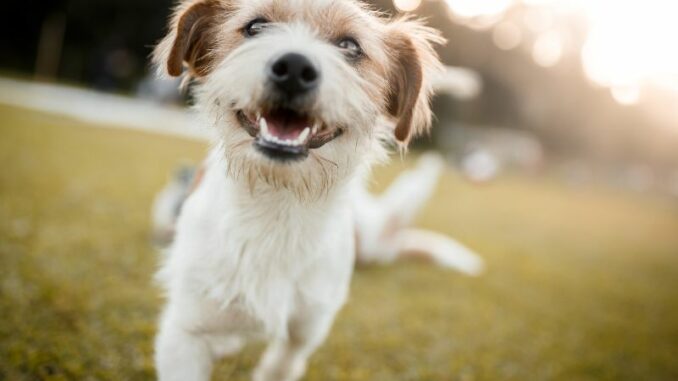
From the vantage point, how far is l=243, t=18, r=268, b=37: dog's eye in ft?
8.96

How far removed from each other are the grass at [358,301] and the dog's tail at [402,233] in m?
0.24

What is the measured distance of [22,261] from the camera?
14.3ft

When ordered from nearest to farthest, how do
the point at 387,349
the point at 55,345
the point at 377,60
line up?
the point at 377,60 < the point at 55,345 < the point at 387,349

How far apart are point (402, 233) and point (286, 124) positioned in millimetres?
4855

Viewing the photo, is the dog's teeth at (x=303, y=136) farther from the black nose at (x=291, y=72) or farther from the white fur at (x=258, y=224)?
the black nose at (x=291, y=72)

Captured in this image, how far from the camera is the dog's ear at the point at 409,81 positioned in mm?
3076

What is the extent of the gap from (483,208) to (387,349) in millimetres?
9949

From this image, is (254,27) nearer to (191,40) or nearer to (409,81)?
(191,40)

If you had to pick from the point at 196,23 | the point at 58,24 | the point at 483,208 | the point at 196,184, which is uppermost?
the point at 196,23

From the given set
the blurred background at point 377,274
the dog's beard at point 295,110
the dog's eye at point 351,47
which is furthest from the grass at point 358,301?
the dog's eye at point 351,47

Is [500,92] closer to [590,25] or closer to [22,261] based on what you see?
[590,25]

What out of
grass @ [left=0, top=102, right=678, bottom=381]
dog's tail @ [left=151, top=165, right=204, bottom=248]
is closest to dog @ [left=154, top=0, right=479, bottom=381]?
grass @ [left=0, top=102, right=678, bottom=381]

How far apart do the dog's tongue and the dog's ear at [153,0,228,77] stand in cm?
74

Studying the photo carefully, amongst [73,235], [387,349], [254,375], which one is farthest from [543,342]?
[73,235]
